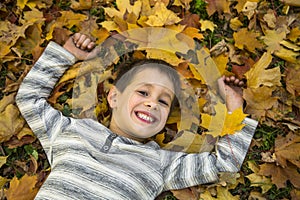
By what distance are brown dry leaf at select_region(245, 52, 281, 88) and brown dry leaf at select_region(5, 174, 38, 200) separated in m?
1.39

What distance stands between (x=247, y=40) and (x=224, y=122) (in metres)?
0.60

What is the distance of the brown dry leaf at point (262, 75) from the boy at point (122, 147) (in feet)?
0.56

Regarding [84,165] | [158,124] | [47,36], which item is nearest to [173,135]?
[158,124]

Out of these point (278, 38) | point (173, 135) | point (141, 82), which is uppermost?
point (278, 38)

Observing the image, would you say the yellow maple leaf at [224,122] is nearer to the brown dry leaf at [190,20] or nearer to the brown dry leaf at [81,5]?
the brown dry leaf at [190,20]

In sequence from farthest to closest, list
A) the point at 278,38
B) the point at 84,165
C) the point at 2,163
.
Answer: the point at 278,38, the point at 2,163, the point at 84,165

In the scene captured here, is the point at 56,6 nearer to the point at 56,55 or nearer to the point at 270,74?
the point at 56,55

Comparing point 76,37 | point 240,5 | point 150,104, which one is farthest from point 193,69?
point 76,37

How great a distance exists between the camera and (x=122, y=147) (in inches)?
108

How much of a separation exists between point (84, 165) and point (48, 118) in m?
0.38

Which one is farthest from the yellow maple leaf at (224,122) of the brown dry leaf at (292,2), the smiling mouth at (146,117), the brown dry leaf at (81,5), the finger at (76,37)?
Answer: the brown dry leaf at (81,5)

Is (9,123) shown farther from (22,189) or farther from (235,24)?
(235,24)

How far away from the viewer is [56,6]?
319 centimetres

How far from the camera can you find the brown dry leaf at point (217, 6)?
3.14 m
